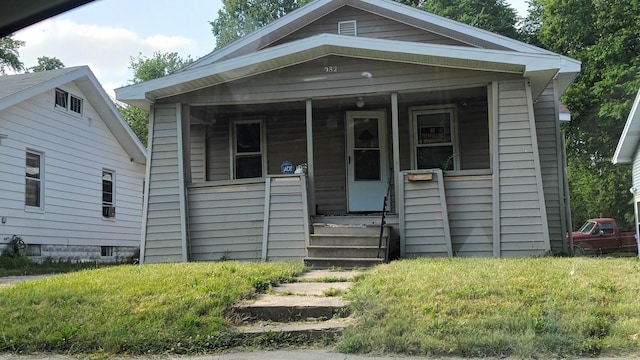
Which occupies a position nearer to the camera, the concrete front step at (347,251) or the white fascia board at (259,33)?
the concrete front step at (347,251)

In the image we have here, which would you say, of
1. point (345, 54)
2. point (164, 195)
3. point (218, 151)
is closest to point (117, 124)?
point (218, 151)

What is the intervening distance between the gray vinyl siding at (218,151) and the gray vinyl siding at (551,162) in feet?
20.0

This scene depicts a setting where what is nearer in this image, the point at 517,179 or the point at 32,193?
the point at 517,179

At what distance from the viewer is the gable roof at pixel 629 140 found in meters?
9.20

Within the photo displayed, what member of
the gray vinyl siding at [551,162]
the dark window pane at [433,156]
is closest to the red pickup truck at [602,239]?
the gray vinyl siding at [551,162]

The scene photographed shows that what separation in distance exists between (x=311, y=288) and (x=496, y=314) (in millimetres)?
2189

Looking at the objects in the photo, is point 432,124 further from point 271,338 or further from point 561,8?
point 271,338

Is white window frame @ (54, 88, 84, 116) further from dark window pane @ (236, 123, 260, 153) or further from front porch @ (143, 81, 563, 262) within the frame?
dark window pane @ (236, 123, 260, 153)

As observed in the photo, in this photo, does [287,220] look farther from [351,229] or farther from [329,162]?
[329,162]

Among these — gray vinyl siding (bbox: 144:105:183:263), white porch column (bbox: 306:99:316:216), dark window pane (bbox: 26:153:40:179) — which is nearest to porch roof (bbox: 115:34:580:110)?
gray vinyl siding (bbox: 144:105:183:263)

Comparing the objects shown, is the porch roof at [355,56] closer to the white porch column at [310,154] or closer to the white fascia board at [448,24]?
the white porch column at [310,154]

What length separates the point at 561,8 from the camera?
11500 mm

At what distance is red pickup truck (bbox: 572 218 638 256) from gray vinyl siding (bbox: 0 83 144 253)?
37.1 feet

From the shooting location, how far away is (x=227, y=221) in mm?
9531
